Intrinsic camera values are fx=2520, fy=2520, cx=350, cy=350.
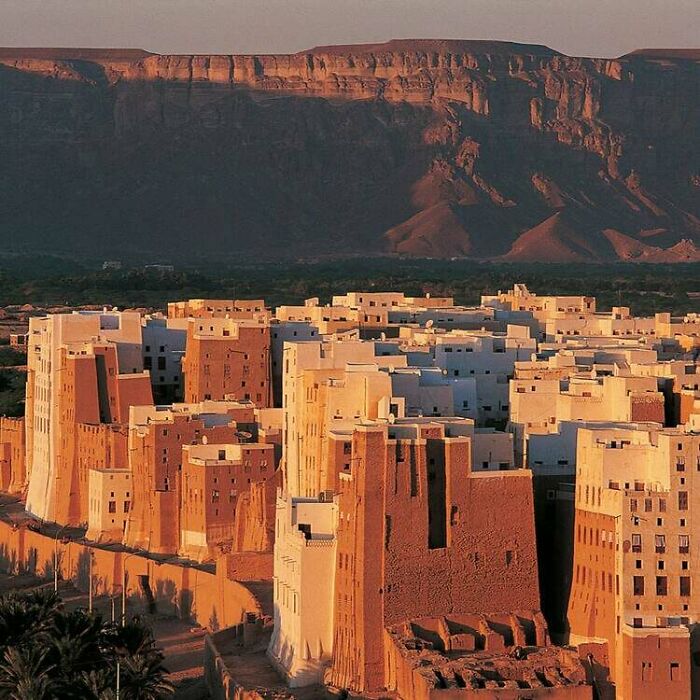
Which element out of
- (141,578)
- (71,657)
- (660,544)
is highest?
(660,544)

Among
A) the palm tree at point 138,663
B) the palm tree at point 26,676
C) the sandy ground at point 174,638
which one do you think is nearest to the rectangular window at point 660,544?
the palm tree at point 138,663

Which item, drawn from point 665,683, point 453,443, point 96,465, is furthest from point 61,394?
point 665,683

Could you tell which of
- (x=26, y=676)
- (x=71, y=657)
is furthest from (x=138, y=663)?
(x=26, y=676)

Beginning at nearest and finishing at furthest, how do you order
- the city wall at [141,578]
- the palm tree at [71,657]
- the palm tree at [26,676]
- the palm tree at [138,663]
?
the palm tree at [26,676], the palm tree at [71,657], the palm tree at [138,663], the city wall at [141,578]

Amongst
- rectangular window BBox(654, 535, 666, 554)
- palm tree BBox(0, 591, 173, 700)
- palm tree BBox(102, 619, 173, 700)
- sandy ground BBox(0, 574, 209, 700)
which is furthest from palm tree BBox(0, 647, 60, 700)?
rectangular window BBox(654, 535, 666, 554)

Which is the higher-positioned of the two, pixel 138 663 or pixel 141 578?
pixel 141 578

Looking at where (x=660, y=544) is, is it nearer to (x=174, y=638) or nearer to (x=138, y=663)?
(x=138, y=663)

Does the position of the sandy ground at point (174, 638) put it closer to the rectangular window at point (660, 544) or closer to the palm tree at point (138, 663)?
the palm tree at point (138, 663)

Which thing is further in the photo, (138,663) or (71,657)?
(71,657)
